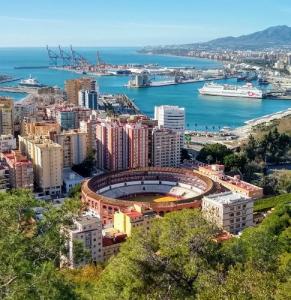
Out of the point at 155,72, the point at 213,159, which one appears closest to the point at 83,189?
the point at 213,159

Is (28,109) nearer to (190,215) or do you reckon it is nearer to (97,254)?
(97,254)

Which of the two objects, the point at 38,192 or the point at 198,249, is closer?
the point at 198,249

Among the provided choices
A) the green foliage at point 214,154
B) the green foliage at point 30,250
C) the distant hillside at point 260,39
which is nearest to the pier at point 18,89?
the green foliage at point 214,154

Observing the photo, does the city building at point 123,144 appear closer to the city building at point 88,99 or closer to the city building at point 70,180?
the city building at point 70,180

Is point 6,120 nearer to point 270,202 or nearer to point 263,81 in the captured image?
point 270,202

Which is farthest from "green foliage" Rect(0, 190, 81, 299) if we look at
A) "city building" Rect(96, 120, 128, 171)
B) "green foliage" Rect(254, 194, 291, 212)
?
"city building" Rect(96, 120, 128, 171)

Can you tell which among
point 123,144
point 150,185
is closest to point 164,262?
point 150,185
